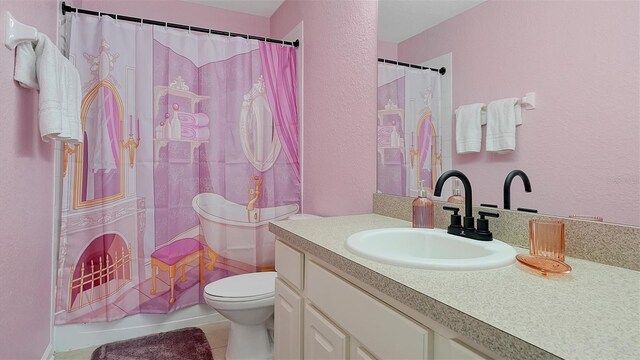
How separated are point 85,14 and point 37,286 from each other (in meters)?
1.52

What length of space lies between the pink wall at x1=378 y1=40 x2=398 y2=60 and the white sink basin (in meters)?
0.83

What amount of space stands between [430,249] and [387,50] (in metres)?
0.95

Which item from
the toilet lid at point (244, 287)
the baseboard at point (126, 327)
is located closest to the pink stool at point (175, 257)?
the baseboard at point (126, 327)

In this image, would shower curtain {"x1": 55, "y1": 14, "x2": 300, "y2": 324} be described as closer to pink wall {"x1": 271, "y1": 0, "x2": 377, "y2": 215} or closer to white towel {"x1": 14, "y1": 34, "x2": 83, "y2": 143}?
pink wall {"x1": 271, "y1": 0, "x2": 377, "y2": 215}

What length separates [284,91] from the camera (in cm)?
234

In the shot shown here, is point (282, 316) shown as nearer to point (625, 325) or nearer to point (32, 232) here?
point (625, 325)

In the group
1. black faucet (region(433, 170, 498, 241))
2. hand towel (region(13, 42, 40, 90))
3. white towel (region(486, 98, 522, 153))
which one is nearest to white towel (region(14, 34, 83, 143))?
hand towel (region(13, 42, 40, 90))

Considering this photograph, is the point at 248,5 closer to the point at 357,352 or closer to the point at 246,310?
the point at 246,310

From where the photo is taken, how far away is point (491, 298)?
0.56 m

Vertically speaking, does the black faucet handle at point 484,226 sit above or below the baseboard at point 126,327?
above

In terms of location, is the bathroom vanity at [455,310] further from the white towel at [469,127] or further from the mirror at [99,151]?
the mirror at [99,151]

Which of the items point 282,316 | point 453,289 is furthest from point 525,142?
point 282,316

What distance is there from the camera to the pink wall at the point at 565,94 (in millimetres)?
734

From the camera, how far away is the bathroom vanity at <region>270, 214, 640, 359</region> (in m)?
0.44
